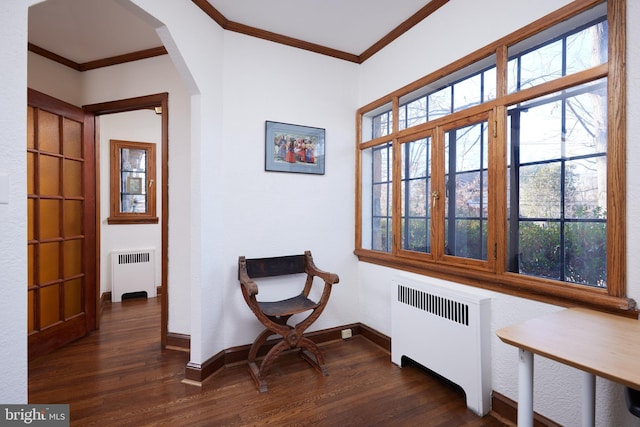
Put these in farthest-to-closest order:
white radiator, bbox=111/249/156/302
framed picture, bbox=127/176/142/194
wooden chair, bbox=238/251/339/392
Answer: framed picture, bbox=127/176/142/194
white radiator, bbox=111/249/156/302
wooden chair, bbox=238/251/339/392

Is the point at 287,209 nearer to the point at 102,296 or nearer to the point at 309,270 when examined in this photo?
the point at 309,270

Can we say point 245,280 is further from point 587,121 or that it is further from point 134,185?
point 134,185

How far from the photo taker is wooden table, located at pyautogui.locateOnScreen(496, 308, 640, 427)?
36.8 inches

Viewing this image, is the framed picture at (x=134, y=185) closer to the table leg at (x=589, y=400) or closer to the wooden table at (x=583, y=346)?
the wooden table at (x=583, y=346)

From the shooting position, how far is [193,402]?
1951 millimetres

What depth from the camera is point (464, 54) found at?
2061 mm

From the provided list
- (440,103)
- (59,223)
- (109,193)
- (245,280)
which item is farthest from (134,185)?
(440,103)

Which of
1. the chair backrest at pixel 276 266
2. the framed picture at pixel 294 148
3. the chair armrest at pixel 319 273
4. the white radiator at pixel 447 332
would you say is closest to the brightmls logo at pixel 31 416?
the chair backrest at pixel 276 266

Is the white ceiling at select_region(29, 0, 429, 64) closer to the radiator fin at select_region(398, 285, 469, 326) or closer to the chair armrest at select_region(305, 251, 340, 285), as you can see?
the chair armrest at select_region(305, 251, 340, 285)

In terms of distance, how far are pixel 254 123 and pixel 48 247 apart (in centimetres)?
210

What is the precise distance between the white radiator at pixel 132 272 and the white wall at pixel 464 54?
306 cm

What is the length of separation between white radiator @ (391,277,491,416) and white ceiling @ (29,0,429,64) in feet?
6.90

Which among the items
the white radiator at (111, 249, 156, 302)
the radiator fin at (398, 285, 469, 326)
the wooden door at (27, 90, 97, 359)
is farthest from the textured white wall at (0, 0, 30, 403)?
the white radiator at (111, 249, 156, 302)

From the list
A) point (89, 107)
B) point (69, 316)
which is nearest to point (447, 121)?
point (89, 107)
